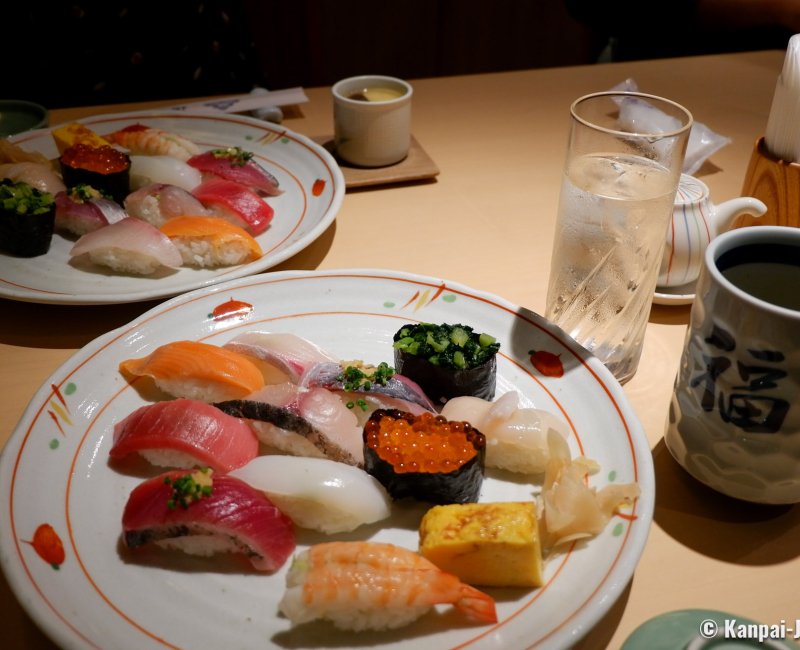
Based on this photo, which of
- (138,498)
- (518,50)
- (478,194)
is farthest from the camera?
(518,50)

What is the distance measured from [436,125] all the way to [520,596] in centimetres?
187

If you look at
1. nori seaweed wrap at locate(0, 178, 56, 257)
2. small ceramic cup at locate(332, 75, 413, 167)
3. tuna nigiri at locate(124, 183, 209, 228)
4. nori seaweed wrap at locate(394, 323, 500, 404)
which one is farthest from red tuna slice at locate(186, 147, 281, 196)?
nori seaweed wrap at locate(394, 323, 500, 404)

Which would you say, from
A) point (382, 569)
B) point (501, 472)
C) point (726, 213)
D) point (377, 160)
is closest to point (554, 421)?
point (501, 472)

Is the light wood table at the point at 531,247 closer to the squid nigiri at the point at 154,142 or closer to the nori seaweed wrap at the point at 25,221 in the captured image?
the nori seaweed wrap at the point at 25,221

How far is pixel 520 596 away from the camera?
37.7 inches

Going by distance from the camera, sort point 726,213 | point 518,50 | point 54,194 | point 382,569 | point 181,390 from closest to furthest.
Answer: point 382,569, point 181,390, point 726,213, point 54,194, point 518,50

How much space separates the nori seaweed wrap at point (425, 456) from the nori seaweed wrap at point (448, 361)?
130 millimetres

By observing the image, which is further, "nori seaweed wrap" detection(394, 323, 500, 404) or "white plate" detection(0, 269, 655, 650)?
"nori seaweed wrap" detection(394, 323, 500, 404)

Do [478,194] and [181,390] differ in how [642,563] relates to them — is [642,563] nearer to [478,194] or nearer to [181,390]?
[181,390]

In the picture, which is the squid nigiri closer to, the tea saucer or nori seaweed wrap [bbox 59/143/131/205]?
nori seaweed wrap [bbox 59/143/131/205]

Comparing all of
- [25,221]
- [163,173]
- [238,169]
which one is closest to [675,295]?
[238,169]

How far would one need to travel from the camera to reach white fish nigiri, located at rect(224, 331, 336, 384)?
4.30 ft

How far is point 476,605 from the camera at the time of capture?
0.92m

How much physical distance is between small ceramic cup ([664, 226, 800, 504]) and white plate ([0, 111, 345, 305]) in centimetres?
94
